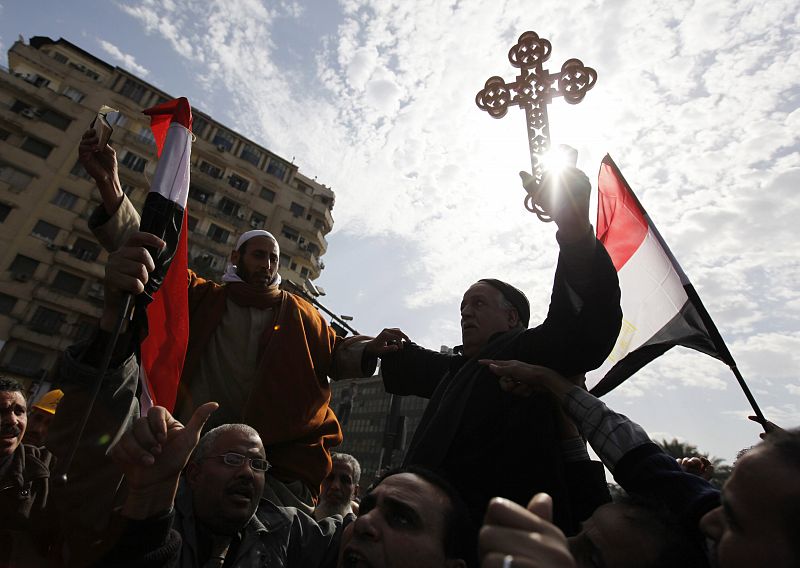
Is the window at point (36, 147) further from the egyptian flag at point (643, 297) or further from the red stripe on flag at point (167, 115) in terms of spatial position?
the egyptian flag at point (643, 297)

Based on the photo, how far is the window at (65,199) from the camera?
27.5 metres

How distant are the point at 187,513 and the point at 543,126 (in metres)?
3.70

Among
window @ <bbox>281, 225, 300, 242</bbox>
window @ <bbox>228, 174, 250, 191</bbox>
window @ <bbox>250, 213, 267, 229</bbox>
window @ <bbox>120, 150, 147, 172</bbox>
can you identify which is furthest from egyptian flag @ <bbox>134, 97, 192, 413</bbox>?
window @ <bbox>281, 225, 300, 242</bbox>

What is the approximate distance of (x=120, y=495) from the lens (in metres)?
2.05

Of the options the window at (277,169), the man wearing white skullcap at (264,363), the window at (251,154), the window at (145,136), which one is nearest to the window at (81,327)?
the window at (145,136)

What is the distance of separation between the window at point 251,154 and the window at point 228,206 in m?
3.94

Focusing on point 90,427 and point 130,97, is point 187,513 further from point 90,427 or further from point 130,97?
point 130,97

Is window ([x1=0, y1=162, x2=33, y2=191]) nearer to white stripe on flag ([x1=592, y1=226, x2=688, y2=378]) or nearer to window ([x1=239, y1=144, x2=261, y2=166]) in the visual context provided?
window ([x1=239, y1=144, x2=261, y2=166])

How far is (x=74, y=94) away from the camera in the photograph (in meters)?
30.3

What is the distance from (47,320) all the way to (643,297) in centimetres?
3119

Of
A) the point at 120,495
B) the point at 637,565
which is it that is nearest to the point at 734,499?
the point at 637,565

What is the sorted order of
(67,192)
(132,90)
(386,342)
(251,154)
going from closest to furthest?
(386,342), (67,192), (132,90), (251,154)

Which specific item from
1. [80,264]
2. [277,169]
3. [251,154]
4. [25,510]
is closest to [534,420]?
[25,510]

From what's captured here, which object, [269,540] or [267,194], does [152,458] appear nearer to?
[269,540]
